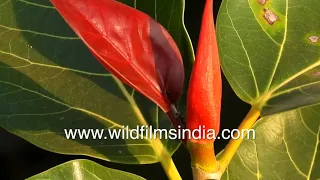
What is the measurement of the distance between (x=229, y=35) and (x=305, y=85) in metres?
0.12

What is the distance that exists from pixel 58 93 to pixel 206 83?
0.30 metres

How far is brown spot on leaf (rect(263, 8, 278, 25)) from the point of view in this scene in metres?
0.71

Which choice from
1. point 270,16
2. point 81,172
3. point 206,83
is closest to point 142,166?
point 81,172

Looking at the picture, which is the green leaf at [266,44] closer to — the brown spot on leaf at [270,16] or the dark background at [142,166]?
the brown spot on leaf at [270,16]

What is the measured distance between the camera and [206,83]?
0.51m

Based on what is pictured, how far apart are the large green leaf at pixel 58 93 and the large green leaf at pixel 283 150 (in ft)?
0.36

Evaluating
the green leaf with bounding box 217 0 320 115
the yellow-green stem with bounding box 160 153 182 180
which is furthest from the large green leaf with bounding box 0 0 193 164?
the green leaf with bounding box 217 0 320 115

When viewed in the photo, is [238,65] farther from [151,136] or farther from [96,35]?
[96,35]

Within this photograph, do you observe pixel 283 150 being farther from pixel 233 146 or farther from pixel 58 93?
pixel 58 93

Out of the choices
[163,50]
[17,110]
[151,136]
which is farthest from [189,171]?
[163,50]

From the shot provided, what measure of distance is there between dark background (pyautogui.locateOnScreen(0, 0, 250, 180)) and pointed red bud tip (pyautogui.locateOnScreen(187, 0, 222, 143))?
0.46 m

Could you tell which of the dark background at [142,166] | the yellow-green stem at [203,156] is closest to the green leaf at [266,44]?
the yellow-green stem at [203,156]

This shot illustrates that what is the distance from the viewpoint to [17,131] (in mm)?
750

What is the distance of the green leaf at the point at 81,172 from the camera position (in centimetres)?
71
